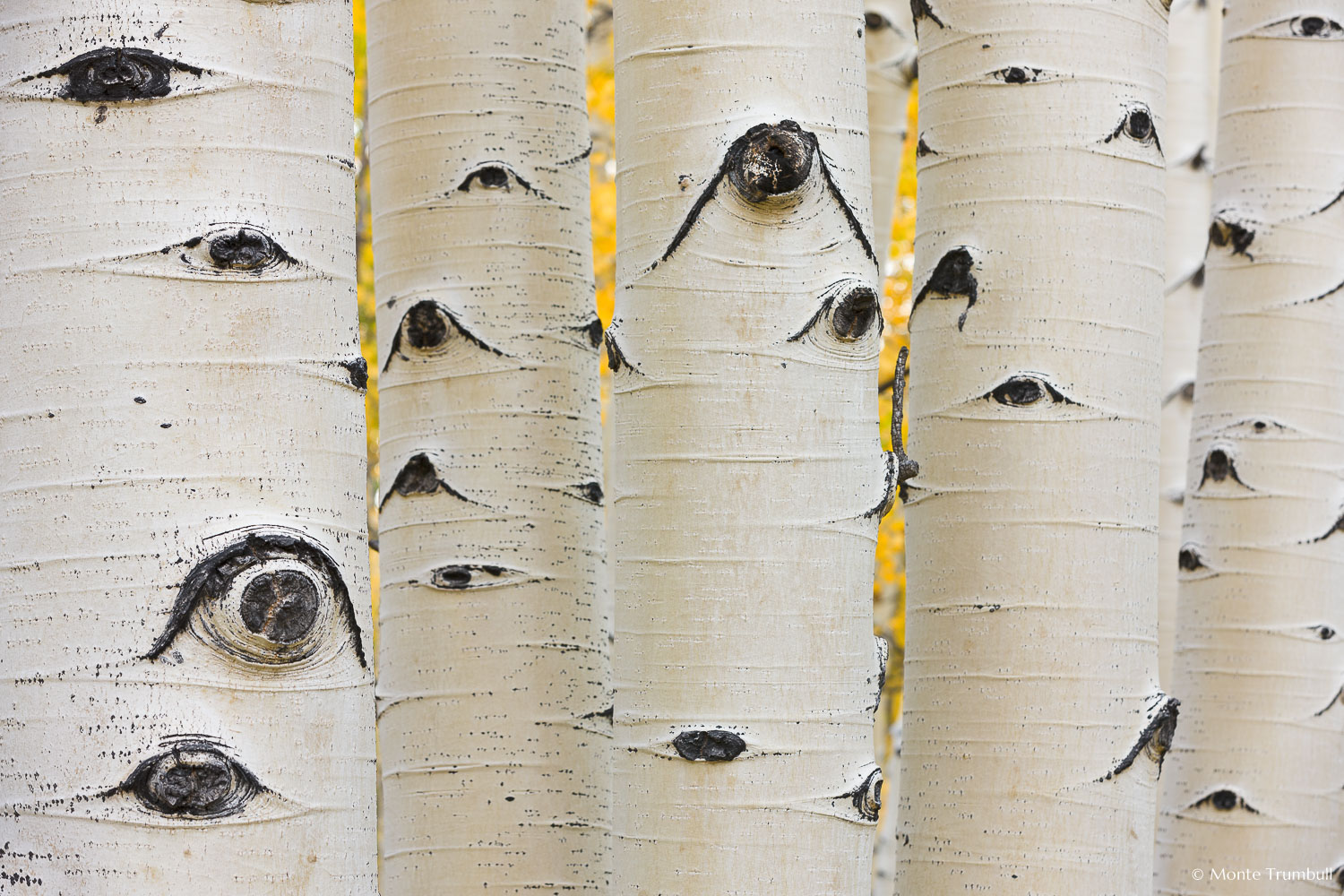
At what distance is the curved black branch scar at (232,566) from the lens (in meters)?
1.00

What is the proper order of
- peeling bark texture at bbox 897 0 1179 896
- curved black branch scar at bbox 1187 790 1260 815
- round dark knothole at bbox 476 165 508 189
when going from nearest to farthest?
peeling bark texture at bbox 897 0 1179 896, round dark knothole at bbox 476 165 508 189, curved black branch scar at bbox 1187 790 1260 815

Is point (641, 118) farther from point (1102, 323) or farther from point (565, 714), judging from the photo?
point (565, 714)

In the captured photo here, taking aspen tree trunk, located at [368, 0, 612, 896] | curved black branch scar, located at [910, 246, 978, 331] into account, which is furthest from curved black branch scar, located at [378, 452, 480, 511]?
curved black branch scar, located at [910, 246, 978, 331]

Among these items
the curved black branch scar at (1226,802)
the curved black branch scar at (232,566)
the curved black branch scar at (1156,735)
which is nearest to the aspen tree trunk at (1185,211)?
the curved black branch scar at (1226,802)

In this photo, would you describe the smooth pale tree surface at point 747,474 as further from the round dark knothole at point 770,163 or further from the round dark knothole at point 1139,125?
the round dark knothole at point 1139,125

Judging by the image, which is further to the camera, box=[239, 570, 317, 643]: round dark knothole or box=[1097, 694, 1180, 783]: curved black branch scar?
box=[1097, 694, 1180, 783]: curved black branch scar

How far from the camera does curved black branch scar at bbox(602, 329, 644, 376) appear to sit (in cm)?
139

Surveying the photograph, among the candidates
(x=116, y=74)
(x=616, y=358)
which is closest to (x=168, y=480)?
(x=116, y=74)

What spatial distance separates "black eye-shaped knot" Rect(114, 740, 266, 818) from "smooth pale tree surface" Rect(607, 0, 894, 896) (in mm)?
489

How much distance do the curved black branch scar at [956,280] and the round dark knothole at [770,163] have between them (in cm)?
41

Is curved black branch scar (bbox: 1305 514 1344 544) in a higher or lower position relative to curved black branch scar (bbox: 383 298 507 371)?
lower

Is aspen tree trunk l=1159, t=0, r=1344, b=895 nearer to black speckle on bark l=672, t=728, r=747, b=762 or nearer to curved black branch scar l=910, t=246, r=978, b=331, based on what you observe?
curved black branch scar l=910, t=246, r=978, b=331

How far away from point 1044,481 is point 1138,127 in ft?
1.66

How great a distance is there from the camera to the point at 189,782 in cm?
98
